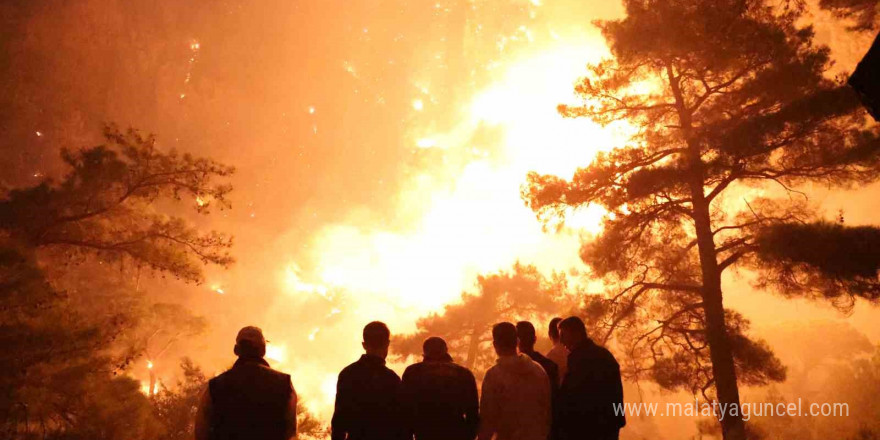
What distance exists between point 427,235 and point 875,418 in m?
97.1

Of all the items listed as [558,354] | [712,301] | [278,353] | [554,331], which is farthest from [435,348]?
[278,353]

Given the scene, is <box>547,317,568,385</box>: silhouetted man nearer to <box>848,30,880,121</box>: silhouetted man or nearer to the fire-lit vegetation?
<box>848,30,880,121</box>: silhouetted man

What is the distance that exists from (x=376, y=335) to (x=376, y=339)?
1.5 inches

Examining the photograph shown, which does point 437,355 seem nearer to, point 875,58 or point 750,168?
point 875,58

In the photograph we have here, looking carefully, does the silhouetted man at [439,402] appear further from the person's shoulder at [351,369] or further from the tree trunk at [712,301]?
the tree trunk at [712,301]

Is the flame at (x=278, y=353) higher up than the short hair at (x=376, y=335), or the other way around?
the flame at (x=278, y=353)

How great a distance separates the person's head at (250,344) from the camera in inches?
138

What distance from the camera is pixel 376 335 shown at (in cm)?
403

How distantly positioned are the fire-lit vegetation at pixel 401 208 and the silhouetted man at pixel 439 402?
6.87 metres

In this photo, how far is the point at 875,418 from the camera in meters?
34.2

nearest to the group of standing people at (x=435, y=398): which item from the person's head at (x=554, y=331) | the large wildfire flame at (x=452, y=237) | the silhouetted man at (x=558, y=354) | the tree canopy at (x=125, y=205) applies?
the silhouetted man at (x=558, y=354)

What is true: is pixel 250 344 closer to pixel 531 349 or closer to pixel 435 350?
pixel 435 350

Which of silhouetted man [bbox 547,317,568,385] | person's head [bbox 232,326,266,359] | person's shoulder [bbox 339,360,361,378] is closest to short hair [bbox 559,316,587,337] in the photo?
silhouetted man [bbox 547,317,568,385]

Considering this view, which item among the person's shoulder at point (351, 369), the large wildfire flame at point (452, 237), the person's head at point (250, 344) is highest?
the large wildfire flame at point (452, 237)
